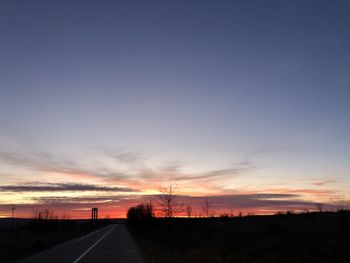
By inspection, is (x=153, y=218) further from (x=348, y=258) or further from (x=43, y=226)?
(x=348, y=258)

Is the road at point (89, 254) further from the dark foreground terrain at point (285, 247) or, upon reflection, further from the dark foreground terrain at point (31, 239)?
the dark foreground terrain at point (31, 239)

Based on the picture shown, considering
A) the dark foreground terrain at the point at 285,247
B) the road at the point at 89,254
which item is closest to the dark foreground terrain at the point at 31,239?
the road at the point at 89,254

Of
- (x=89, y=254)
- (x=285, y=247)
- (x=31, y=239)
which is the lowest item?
(x=89, y=254)

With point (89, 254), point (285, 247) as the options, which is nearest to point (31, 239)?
point (89, 254)

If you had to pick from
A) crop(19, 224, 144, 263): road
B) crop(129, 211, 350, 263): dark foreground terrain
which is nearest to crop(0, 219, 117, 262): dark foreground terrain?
crop(19, 224, 144, 263): road

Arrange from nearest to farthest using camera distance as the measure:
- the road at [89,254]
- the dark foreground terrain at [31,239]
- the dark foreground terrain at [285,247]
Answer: the dark foreground terrain at [285,247] < the road at [89,254] < the dark foreground terrain at [31,239]

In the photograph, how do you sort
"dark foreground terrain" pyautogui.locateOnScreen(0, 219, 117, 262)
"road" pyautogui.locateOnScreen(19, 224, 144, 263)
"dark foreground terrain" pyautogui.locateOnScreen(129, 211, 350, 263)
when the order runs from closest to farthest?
"dark foreground terrain" pyautogui.locateOnScreen(129, 211, 350, 263)
"road" pyautogui.locateOnScreen(19, 224, 144, 263)
"dark foreground terrain" pyautogui.locateOnScreen(0, 219, 117, 262)

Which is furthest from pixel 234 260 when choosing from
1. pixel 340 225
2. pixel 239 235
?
pixel 239 235

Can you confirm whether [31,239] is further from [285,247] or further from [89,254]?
[285,247]

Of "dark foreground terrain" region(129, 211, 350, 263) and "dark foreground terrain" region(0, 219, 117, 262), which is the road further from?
"dark foreground terrain" region(0, 219, 117, 262)

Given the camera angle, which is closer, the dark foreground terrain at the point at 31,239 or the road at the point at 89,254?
the road at the point at 89,254

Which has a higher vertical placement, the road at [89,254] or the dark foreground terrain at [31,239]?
the dark foreground terrain at [31,239]

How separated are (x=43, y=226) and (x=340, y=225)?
58783mm

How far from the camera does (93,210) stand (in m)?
147
